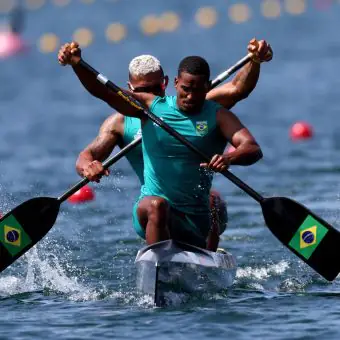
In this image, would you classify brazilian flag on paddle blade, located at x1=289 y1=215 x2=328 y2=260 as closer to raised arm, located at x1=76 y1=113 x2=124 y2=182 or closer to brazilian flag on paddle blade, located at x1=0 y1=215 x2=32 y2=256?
raised arm, located at x1=76 y1=113 x2=124 y2=182

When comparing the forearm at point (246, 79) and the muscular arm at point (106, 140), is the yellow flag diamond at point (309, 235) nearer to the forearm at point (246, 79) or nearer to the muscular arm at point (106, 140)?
the forearm at point (246, 79)

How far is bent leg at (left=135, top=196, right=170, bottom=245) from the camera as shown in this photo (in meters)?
9.49

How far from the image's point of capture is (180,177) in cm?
974

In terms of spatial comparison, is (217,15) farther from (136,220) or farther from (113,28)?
(136,220)

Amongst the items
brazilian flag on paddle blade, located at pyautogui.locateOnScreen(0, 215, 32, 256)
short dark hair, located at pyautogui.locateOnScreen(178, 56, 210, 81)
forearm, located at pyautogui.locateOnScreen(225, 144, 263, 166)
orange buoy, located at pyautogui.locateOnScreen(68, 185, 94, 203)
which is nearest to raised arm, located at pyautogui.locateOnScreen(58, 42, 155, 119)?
short dark hair, located at pyautogui.locateOnScreen(178, 56, 210, 81)

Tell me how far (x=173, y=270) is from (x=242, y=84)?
1.77 metres

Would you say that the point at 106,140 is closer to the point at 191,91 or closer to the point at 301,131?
the point at 191,91

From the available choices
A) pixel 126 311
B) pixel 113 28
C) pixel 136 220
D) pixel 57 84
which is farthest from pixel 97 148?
pixel 113 28

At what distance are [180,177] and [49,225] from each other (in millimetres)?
1524

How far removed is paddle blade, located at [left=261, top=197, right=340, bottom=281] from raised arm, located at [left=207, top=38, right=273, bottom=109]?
91 centimetres

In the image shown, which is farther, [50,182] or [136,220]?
[50,182]

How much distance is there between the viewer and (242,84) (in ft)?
34.1

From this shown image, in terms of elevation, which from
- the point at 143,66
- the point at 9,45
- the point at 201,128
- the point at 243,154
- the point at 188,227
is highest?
the point at 9,45

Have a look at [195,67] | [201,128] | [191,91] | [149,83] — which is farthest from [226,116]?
[149,83]
